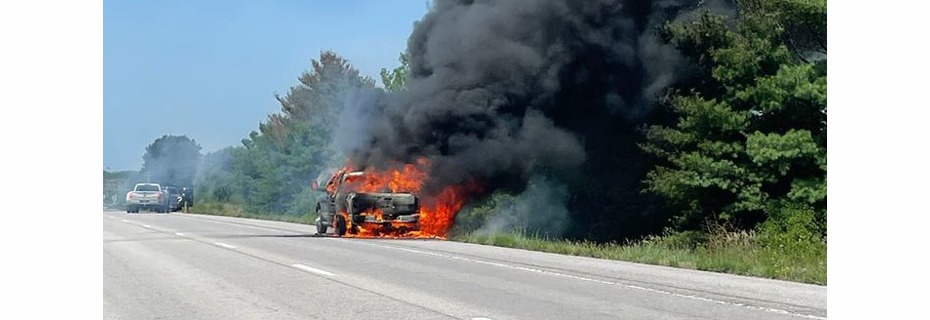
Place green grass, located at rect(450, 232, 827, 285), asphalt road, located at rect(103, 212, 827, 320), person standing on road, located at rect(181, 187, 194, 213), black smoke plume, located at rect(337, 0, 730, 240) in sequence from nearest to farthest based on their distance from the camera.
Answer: asphalt road, located at rect(103, 212, 827, 320)
green grass, located at rect(450, 232, 827, 285)
black smoke plume, located at rect(337, 0, 730, 240)
person standing on road, located at rect(181, 187, 194, 213)

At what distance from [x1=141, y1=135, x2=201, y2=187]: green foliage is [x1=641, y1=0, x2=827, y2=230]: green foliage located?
17101mm

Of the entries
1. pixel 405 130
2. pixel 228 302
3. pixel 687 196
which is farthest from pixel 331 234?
pixel 228 302

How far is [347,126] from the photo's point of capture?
107 feet

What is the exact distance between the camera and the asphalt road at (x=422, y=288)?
10086mm

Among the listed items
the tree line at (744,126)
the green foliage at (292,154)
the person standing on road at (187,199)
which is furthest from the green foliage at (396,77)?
the tree line at (744,126)

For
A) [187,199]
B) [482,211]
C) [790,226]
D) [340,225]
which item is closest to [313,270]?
[340,225]

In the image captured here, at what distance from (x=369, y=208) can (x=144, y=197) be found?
23459mm

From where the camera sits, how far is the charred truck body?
24750mm

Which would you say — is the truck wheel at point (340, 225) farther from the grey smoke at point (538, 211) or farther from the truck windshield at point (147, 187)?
the truck windshield at point (147, 187)

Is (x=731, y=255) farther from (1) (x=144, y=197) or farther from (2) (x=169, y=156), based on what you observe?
(1) (x=144, y=197)

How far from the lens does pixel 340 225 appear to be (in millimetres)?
25625

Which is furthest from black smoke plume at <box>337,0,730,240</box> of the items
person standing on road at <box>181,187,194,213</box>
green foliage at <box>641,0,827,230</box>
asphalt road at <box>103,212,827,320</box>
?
person standing on road at <box>181,187,194,213</box>

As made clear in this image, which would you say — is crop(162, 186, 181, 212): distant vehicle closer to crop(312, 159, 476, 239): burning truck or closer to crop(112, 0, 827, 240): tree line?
crop(112, 0, 827, 240): tree line
